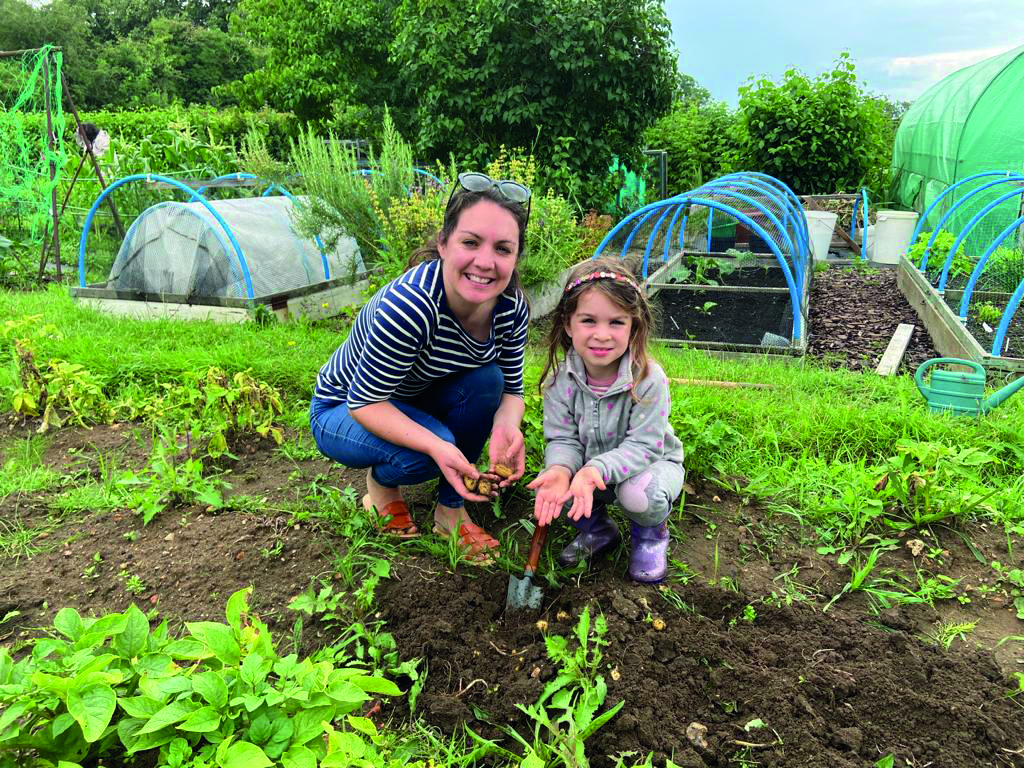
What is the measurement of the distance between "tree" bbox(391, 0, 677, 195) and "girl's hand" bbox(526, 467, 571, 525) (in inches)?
247

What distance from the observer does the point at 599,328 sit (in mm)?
1997

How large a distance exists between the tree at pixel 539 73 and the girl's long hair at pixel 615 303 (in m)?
5.90

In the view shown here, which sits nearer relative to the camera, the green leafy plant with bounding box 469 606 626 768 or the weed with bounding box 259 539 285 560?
the green leafy plant with bounding box 469 606 626 768

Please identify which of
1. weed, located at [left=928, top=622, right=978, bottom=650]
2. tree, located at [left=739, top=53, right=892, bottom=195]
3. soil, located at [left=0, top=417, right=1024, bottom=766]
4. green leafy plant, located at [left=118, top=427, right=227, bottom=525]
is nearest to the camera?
soil, located at [left=0, top=417, right=1024, bottom=766]

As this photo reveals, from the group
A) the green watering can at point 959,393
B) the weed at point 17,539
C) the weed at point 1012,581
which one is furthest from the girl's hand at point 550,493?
the green watering can at point 959,393

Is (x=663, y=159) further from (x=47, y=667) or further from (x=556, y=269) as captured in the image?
(x=47, y=667)

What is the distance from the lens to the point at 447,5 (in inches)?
311

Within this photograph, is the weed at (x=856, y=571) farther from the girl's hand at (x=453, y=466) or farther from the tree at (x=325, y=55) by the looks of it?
the tree at (x=325, y=55)

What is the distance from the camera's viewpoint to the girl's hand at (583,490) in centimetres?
187

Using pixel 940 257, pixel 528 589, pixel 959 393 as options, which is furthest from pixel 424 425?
pixel 940 257

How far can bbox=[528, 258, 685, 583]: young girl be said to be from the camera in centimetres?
197

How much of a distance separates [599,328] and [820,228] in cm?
766

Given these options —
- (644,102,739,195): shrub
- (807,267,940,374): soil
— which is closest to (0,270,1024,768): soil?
(807,267,940,374): soil

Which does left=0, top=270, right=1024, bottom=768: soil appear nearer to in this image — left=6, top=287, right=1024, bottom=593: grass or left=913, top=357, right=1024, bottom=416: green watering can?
left=6, top=287, right=1024, bottom=593: grass
